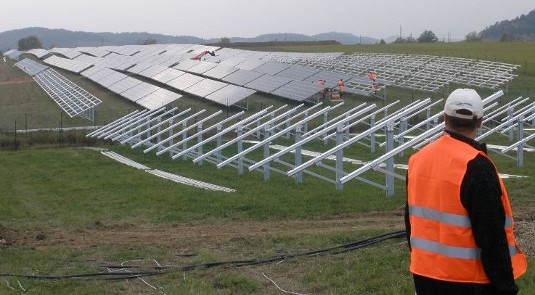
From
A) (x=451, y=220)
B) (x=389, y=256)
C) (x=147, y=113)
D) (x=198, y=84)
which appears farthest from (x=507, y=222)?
(x=198, y=84)

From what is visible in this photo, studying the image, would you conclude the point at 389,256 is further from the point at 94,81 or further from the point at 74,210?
the point at 94,81

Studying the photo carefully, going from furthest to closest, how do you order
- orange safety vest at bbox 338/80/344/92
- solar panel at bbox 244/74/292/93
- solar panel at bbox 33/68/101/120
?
solar panel at bbox 244/74/292/93 < orange safety vest at bbox 338/80/344/92 < solar panel at bbox 33/68/101/120

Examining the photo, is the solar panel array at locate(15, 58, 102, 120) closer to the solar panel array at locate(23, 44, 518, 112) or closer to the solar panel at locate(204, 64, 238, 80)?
the solar panel array at locate(23, 44, 518, 112)

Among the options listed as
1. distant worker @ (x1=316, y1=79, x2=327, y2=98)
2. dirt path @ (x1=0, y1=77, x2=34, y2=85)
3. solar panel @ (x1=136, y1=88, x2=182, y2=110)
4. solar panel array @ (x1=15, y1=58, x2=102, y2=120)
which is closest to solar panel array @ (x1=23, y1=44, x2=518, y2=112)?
distant worker @ (x1=316, y1=79, x2=327, y2=98)

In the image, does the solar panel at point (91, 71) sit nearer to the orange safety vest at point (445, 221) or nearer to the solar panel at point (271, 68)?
the solar panel at point (271, 68)

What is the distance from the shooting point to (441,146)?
155 inches

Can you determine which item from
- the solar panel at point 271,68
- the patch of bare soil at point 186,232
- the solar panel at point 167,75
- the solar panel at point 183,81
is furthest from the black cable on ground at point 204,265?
the solar panel at point 167,75

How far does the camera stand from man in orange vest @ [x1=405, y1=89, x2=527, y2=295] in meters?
3.73

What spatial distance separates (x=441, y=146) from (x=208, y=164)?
16.6 metres

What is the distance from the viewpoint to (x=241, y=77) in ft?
130

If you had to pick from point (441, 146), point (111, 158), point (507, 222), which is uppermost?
point (441, 146)

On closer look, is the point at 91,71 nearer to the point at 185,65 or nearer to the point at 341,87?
the point at 185,65

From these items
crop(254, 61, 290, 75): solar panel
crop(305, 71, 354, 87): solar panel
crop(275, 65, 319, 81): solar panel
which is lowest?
crop(305, 71, 354, 87): solar panel

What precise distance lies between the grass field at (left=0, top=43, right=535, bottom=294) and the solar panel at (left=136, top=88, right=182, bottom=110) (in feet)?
25.2
